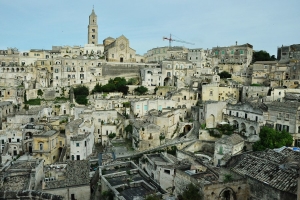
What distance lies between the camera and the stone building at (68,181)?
65.9 feet

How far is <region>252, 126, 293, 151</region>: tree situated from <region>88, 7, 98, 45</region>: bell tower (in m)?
63.5

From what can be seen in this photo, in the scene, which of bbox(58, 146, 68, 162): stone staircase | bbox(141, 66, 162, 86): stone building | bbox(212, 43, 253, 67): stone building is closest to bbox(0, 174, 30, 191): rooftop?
bbox(58, 146, 68, 162): stone staircase

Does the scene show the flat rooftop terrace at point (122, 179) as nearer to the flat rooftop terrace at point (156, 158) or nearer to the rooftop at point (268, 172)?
the flat rooftop terrace at point (156, 158)

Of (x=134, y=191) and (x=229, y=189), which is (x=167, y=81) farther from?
(x=229, y=189)

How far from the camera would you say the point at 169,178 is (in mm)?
20984

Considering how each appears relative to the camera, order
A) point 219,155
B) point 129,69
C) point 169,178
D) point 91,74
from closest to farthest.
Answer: point 169,178 → point 219,155 → point 91,74 → point 129,69

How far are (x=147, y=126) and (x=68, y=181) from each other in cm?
1262

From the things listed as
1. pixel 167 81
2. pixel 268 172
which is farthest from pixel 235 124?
pixel 167 81

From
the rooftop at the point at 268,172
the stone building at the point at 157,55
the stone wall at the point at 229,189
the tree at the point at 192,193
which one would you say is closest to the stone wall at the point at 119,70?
the stone building at the point at 157,55

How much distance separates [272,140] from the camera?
88.0 feet

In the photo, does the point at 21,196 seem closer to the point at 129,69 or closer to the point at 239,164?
the point at 239,164

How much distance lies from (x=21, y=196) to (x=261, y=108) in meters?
30.6

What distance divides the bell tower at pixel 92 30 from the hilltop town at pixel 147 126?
5.53 m

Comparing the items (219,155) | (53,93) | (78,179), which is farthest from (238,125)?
(53,93)
